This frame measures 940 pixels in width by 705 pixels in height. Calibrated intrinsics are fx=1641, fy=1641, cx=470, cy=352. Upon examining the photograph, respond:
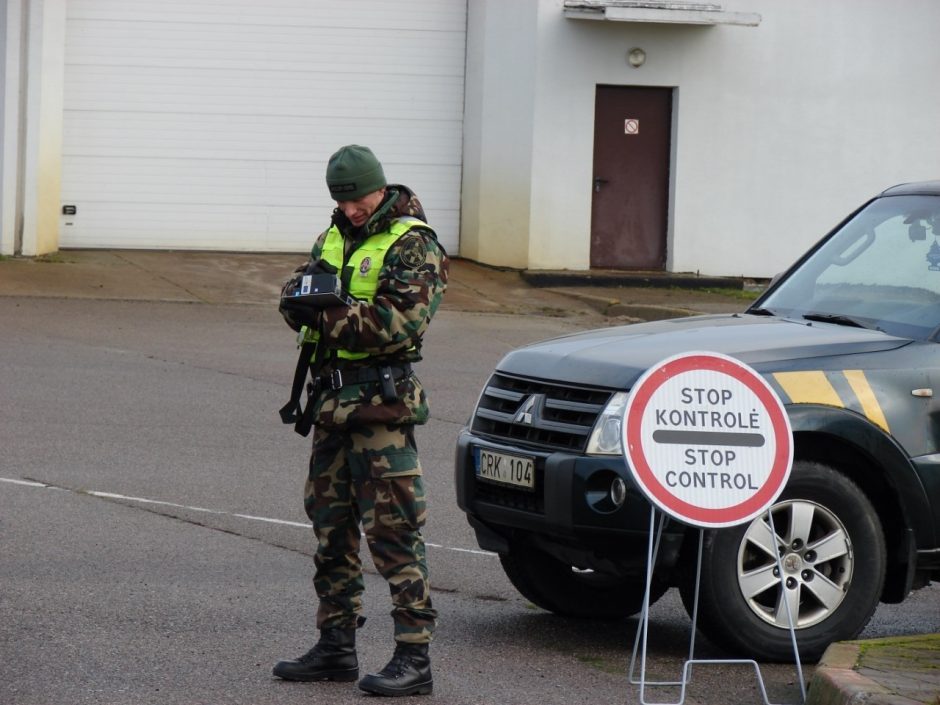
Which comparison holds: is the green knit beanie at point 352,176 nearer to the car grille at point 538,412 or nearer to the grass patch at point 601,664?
the car grille at point 538,412

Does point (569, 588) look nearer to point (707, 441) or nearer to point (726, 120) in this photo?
point (707, 441)

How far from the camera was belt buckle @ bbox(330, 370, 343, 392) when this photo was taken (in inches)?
221

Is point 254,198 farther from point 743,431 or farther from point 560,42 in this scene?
point 743,431

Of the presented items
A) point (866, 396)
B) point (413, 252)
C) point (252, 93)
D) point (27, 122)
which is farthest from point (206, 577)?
point (252, 93)

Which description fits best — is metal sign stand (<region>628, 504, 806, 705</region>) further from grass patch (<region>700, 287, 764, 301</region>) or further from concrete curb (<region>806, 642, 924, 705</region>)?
grass patch (<region>700, 287, 764, 301</region>)

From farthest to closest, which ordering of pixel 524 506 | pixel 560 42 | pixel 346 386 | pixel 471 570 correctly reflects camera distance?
Result: pixel 560 42
pixel 471 570
pixel 524 506
pixel 346 386

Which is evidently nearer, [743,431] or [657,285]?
[743,431]

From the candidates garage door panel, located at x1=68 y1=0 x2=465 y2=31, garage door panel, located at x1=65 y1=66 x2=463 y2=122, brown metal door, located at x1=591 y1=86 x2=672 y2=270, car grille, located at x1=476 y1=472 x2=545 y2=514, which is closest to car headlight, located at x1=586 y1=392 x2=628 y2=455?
car grille, located at x1=476 y1=472 x2=545 y2=514

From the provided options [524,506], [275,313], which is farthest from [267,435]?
[275,313]

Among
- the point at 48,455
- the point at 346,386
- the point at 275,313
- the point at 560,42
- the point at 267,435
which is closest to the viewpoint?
the point at 346,386

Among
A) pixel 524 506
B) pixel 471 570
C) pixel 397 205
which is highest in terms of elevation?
pixel 397 205

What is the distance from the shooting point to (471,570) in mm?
7770

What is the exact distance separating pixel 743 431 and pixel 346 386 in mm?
1371

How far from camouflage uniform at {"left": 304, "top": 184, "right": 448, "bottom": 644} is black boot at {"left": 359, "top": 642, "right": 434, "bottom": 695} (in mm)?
45
